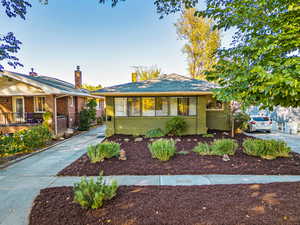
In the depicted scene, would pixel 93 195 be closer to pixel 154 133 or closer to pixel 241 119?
pixel 154 133

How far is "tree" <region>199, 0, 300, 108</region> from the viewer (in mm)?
2291

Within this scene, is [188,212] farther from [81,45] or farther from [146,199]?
[81,45]

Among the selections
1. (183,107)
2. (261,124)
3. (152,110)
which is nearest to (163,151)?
(152,110)

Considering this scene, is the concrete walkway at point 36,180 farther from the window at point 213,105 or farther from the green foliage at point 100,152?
the window at point 213,105

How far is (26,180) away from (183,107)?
27.1ft

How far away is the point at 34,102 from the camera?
11578 mm

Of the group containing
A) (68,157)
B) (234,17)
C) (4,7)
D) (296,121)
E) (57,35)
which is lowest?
(68,157)

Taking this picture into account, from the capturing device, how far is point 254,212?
2.46 m

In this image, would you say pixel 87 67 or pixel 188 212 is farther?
pixel 87 67

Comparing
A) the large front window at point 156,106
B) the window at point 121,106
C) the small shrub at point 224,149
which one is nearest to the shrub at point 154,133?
the large front window at point 156,106

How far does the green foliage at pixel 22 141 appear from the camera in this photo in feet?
21.0

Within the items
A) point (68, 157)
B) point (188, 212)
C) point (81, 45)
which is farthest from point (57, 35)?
point (188, 212)

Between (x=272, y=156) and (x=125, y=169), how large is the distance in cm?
502

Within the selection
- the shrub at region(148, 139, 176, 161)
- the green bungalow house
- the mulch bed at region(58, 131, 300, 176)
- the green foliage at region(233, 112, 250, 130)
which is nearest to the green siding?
the green bungalow house
